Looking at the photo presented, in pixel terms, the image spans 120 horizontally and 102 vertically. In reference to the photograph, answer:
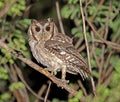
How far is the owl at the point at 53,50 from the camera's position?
3.37m

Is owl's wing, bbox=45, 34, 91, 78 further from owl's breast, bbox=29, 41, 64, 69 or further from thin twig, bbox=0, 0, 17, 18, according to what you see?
thin twig, bbox=0, 0, 17, 18

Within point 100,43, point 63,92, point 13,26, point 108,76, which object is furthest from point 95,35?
point 63,92

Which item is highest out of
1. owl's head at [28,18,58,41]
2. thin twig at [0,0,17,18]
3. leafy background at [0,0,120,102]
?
thin twig at [0,0,17,18]

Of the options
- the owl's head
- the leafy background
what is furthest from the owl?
the leafy background

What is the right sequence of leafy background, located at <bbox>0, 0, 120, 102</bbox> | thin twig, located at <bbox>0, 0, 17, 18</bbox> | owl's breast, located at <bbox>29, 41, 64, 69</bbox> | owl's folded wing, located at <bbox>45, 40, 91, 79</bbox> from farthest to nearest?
leafy background, located at <bbox>0, 0, 120, 102</bbox> → thin twig, located at <bbox>0, 0, 17, 18</bbox> → owl's breast, located at <bbox>29, 41, 64, 69</bbox> → owl's folded wing, located at <bbox>45, 40, 91, 79</bbox>

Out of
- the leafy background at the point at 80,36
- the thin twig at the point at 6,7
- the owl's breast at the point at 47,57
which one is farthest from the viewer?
the leafy background at the point at 80,36

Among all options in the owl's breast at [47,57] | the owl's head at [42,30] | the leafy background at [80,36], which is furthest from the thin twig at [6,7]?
the owl's breast at [47,57]

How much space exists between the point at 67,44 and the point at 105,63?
120 centimetres

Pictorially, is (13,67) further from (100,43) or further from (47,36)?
(47,36)

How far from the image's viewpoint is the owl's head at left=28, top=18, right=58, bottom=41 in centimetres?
349

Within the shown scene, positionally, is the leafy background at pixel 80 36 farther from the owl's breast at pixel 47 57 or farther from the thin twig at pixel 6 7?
the owl's breast at pixel 47 57

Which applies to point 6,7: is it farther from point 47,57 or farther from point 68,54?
point 68,54

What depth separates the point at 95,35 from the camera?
4.39 m

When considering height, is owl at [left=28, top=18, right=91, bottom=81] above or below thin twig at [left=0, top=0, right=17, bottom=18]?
below
